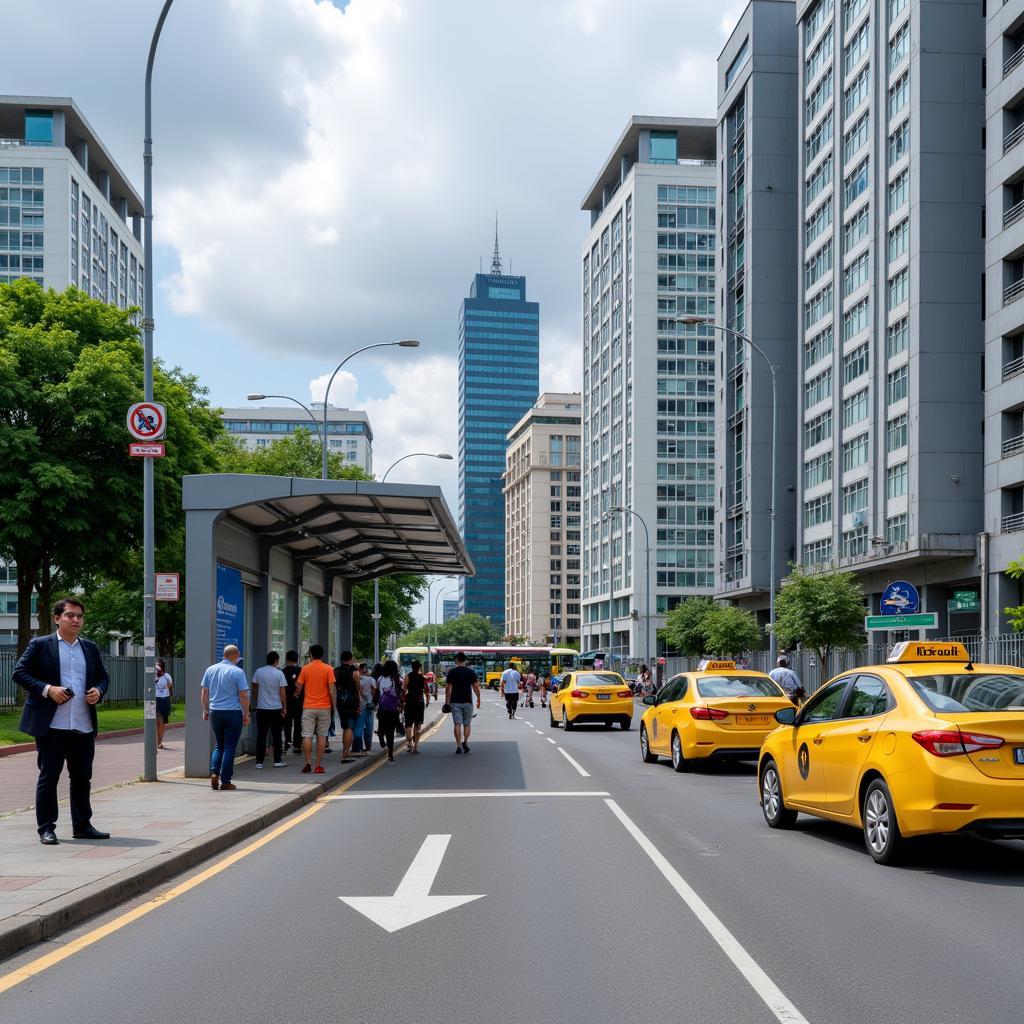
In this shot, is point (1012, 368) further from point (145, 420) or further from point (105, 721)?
point (145, 420)

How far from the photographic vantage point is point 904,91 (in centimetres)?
5416

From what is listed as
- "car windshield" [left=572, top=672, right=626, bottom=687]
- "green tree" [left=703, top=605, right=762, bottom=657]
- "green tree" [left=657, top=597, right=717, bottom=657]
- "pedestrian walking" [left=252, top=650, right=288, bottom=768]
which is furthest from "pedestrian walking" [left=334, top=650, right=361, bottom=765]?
"green tree" [left=657, top=597, right=717, bottom=657]

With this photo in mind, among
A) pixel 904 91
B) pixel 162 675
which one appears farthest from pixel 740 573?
pixel 162 675

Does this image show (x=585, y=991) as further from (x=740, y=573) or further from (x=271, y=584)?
(x=740, y=573)

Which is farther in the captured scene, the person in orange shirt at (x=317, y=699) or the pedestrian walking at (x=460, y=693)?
the pedestrian walking at (x=460, y=693)

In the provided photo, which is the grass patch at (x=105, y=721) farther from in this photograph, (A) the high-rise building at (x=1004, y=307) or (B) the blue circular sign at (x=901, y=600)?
(A) the high-rise building at (x=1004, y=307)

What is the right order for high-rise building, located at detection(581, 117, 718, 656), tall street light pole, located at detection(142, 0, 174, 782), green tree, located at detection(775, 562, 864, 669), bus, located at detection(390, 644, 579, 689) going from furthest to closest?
1. high-rise building, located at detection(581, 117, 718, 656)
2. bus, located at detection(390, 644, 579, 689)
3. green tree, located at detection(775, 562, 864, 669)
4. tall street light pole, located at detection(142, 0, 174, 782)

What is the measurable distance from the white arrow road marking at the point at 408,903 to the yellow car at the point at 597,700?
24684mm

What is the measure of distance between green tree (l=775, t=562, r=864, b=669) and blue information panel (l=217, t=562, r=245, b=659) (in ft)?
93.7

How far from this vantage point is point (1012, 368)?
4634 cm

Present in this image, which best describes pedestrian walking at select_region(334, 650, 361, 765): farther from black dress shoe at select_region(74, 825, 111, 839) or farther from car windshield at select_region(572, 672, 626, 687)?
car windshield at select_region(572, 672, 626, 687)

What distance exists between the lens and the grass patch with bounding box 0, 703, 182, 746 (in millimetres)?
25344

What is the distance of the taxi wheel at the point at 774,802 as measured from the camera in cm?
1217

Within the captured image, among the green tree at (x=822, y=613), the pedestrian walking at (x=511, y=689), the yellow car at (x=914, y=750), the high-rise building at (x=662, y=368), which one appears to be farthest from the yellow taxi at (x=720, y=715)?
the high-rise building at (x=662, y=368)
